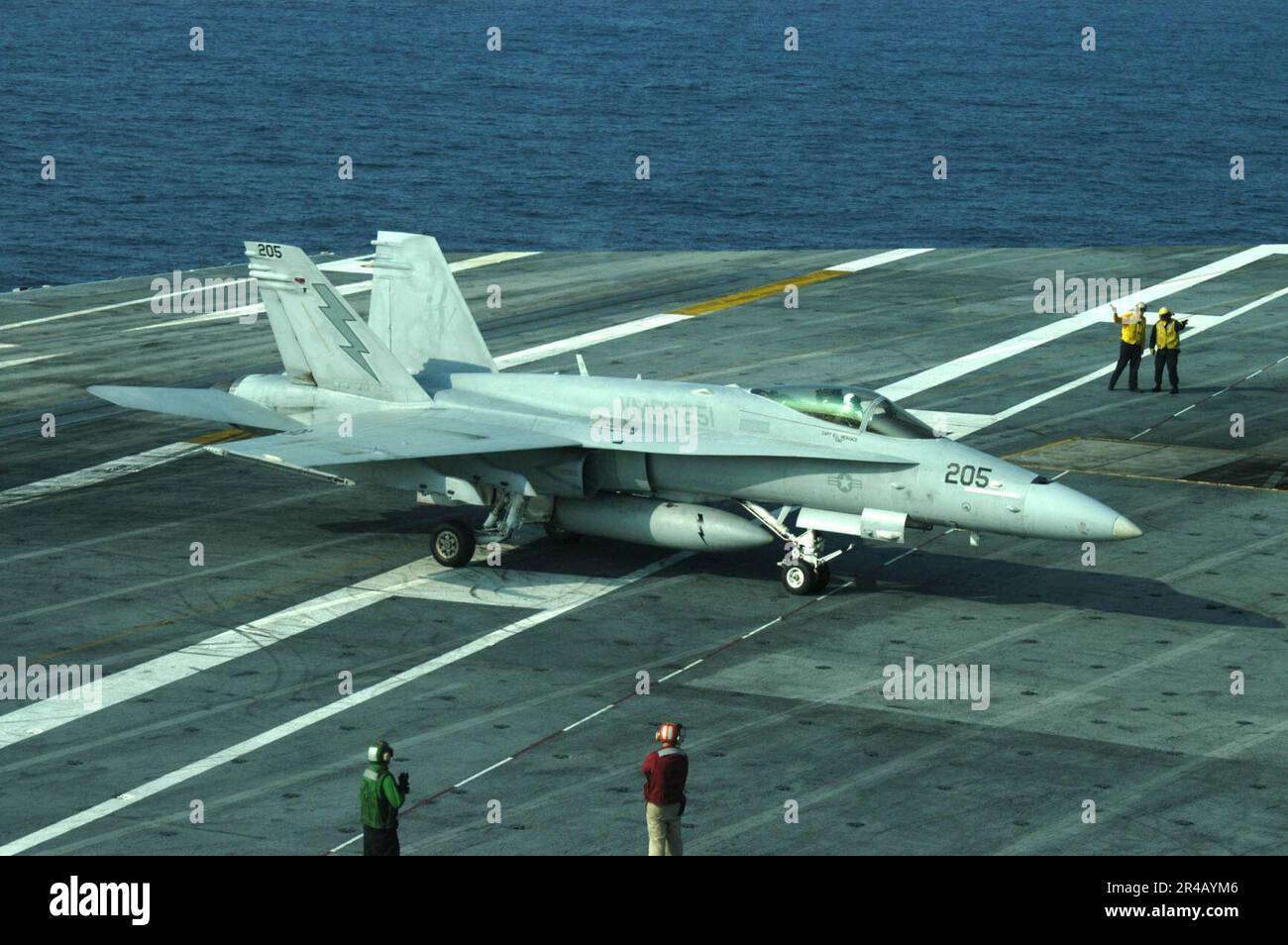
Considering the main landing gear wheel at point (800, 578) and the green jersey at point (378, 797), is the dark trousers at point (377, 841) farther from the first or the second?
the main landing gear wheel at point (800, 578)

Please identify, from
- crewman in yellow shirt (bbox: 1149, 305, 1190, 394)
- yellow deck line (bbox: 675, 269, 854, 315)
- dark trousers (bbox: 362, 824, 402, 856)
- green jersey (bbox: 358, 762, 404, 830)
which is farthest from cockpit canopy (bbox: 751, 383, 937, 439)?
yellow deck line (bbox: 675, 269, 854, 315)

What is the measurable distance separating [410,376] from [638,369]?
13955 mm

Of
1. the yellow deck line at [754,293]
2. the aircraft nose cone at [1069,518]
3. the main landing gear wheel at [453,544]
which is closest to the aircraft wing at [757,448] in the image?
the aircraft nose cone at [1069,518]

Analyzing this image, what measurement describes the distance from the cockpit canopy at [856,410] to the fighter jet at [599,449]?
3 centimetres

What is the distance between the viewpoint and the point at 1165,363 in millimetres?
42969

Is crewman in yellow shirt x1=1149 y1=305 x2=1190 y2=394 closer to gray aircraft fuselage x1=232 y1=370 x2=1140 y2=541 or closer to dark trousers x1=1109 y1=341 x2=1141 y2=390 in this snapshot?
dark trousers x1=1109 y1=341 x2=1141 y2=390

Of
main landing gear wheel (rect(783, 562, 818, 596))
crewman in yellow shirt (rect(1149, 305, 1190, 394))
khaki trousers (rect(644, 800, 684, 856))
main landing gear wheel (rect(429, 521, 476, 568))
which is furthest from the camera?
crewman in yellow shirt (rect(1149, 305, 1190, 394))

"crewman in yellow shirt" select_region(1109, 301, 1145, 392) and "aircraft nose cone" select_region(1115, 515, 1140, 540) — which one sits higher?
"crewman in yellow shirt" select_region(1109, 301, 1145, 392)

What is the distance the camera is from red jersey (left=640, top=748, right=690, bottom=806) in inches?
688

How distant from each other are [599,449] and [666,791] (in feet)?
39.5

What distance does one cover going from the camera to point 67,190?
9919cm

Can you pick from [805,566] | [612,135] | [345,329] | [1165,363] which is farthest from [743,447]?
[612,135]

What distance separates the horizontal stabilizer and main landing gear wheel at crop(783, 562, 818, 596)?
30.6 ft

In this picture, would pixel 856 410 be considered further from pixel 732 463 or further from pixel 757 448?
pixel 732 463
